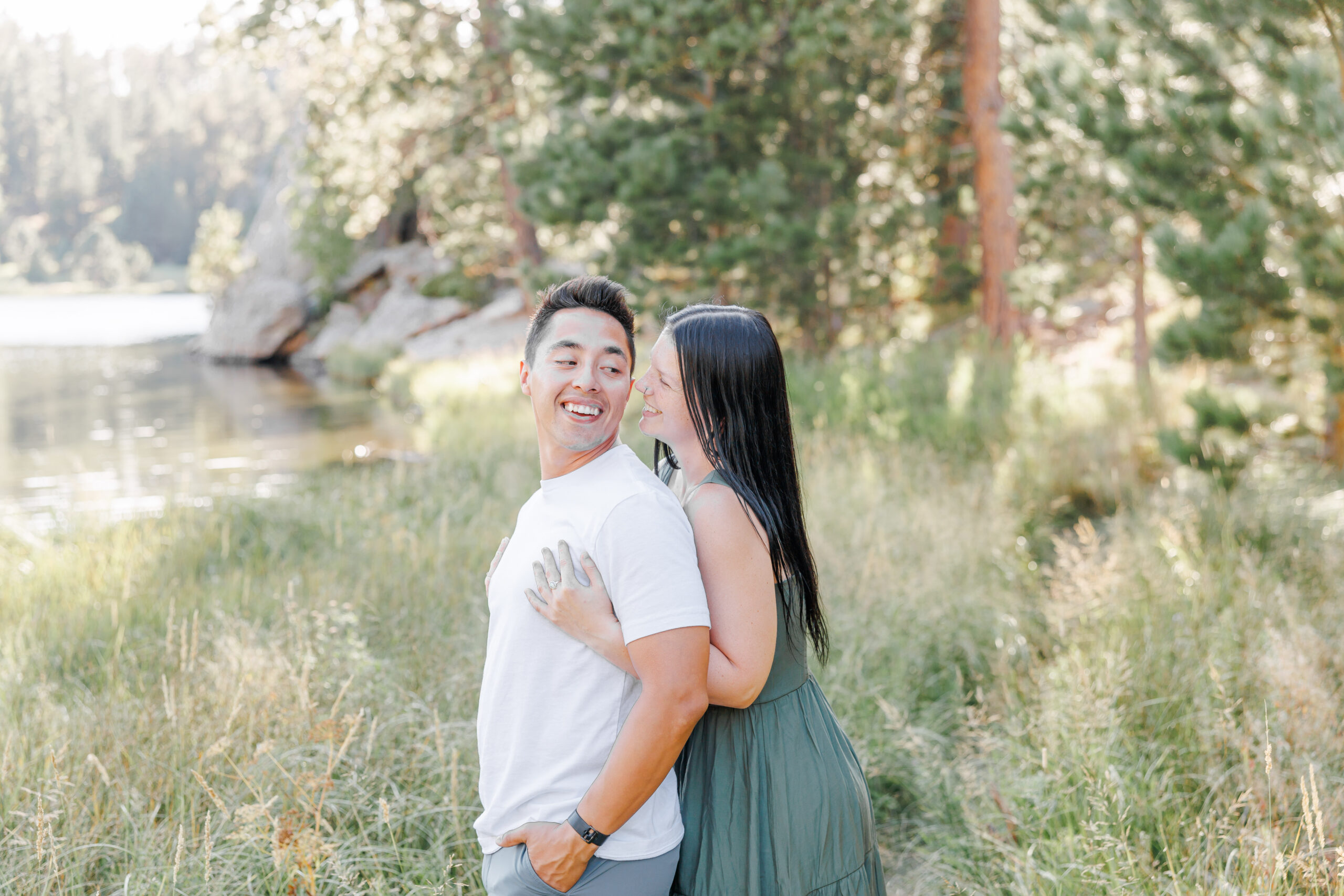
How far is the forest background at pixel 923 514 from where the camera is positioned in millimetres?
3146

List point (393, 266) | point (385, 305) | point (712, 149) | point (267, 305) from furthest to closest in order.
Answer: point (267, 305) → point (393, 266) → point (385, 305) → point (712, 149)

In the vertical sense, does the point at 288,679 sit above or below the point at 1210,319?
below

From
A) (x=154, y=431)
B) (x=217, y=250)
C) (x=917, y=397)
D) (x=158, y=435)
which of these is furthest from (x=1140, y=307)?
(x=217, y=250)

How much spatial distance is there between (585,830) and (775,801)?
43cm

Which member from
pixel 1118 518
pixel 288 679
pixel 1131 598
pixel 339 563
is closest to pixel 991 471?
pixel 1118 518

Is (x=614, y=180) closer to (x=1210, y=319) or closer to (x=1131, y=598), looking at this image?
(x=1210, y=319)

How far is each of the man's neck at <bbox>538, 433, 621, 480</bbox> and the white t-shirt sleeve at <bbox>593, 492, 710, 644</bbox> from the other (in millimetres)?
238

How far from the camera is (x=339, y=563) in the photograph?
6.03m

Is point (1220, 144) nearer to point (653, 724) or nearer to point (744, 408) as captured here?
point (744, 408)

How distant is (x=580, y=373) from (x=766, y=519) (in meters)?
0.49

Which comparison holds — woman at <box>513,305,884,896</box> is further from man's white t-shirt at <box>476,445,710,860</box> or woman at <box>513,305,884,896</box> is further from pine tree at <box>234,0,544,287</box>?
pine tree at <box>234,0,544,287</box>

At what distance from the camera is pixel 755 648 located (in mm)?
1925

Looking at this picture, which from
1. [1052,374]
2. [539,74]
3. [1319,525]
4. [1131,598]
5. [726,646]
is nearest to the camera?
[726,646]

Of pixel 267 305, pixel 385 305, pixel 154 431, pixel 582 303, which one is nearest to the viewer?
pixel 582 303
